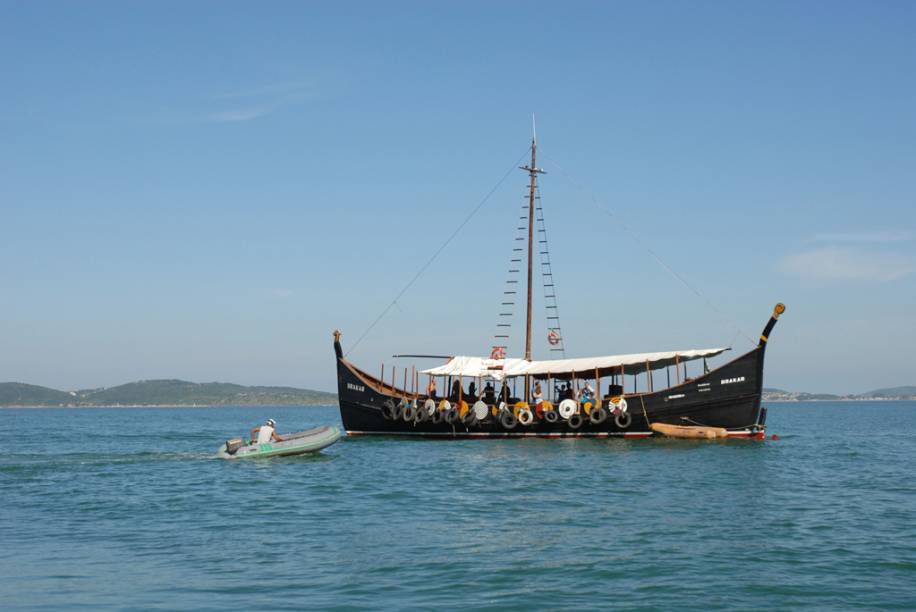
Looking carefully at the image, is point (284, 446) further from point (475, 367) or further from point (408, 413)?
point (475, 367)

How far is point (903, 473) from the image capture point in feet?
110

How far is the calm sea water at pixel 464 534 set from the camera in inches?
566

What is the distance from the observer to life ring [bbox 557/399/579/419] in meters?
43.2

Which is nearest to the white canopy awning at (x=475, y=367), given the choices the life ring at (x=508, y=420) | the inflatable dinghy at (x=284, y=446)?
the life ring at (x=508, y=420)

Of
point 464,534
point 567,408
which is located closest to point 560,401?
point 567,408

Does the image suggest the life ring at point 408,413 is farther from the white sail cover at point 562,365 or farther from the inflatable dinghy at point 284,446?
the inflatable dinghy at point 284,446

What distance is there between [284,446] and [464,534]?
1822 cm

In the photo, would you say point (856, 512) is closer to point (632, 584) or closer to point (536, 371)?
point (632, 584)

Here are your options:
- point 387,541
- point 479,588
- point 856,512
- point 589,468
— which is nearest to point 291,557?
point 387,541

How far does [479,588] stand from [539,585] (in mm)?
1007

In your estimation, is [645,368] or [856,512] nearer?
[856,512]

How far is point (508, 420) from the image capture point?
44438 mm

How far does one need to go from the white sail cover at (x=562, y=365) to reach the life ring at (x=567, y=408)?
1968 mm

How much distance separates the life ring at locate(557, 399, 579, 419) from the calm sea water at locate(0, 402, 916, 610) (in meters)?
6.71
